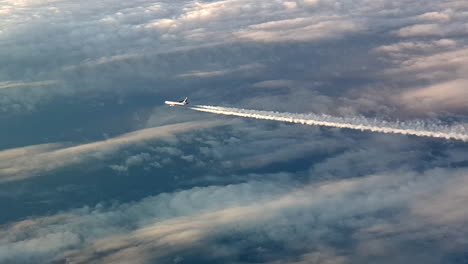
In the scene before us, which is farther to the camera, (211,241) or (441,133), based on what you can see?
(211,241)

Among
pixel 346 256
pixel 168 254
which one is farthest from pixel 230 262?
pixel 346 256

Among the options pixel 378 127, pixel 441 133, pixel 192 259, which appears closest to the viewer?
pixel 441 133

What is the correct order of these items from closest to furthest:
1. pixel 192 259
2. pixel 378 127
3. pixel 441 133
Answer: pixel 441 133 → pixel 378 127 → pixel 192 259

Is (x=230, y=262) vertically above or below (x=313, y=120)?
below

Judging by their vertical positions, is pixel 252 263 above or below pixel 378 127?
below

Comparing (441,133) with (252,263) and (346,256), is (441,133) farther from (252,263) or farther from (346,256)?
(252,263)

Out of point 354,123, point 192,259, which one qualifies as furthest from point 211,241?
point 354,123

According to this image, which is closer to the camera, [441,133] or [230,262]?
[441,133]

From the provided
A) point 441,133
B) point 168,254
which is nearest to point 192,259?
point 168,254

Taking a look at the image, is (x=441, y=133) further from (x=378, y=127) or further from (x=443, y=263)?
(x=443, y=263)
